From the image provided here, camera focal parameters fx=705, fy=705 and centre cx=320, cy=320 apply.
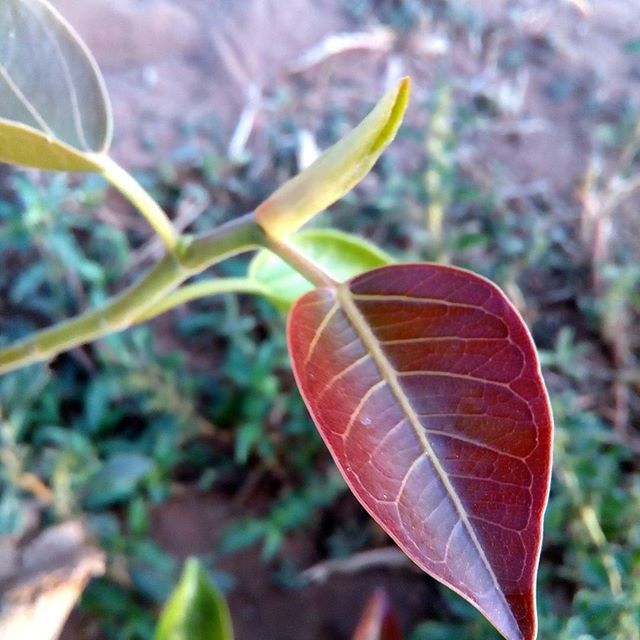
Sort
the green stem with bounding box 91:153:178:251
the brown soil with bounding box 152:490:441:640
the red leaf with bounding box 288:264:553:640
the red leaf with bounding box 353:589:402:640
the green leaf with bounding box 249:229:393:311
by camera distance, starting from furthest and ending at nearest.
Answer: the brown soil with bounding box 152:490:441:640 < the red leaf with bounding box 353:589:402:640 < the green leaf with bounding box 249:229:393:311 < the green stem with bounding box 91:153:178:251 < the red leaf with bounding box 288:264:553:640

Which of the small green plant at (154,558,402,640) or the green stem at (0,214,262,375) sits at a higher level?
the green stem at (0,214,262,375)

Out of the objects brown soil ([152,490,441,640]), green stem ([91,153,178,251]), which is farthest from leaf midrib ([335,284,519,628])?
brown soil ([152,490,441,640])

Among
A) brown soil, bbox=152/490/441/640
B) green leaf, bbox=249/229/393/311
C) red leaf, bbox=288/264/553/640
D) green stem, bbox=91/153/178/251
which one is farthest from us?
brown soil, bbox=152/490/441/640

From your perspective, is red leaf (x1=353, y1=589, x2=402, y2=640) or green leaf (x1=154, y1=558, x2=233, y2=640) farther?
red leaf (x1=353, y1=589, x2=402, y2=640)

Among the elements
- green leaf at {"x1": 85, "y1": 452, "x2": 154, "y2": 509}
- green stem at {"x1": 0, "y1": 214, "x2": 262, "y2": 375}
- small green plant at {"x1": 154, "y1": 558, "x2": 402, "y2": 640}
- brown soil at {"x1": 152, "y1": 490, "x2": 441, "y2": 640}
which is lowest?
brown soil at {"x1": 152, "y1": 490, "x2": 441, "y2": 640}

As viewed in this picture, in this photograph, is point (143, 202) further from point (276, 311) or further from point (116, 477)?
point (276, 311)

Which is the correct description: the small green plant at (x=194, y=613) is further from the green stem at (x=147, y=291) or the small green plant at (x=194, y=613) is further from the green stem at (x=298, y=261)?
the green stem at (x=298, y=261)

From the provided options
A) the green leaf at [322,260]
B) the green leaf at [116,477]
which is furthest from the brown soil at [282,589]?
the green leaf at [322,260]

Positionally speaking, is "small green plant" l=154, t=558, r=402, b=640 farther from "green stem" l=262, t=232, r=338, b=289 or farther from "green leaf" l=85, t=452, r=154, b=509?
"green stem" l=262, t=232, r=338, b=289
